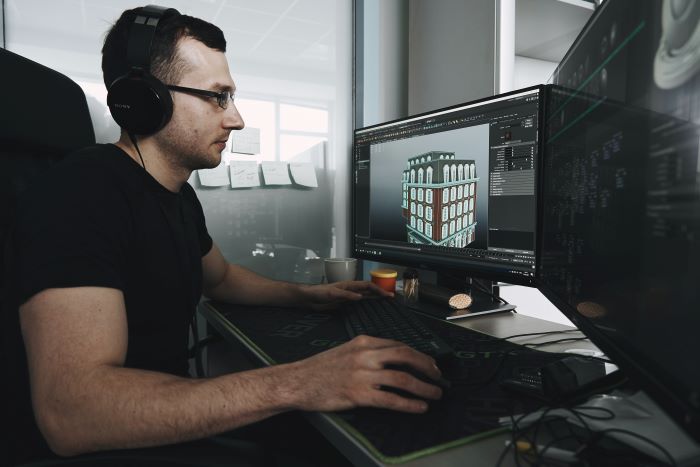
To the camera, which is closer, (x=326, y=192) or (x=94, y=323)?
(x=94, y=323)

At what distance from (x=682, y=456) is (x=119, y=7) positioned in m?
1.54

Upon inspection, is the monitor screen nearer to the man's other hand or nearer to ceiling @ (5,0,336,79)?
the man's other hand

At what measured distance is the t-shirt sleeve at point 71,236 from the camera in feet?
1.92

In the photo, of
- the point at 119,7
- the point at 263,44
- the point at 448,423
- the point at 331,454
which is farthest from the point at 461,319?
the point at 119,7

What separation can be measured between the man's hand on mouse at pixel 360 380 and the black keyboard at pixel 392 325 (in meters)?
0.10

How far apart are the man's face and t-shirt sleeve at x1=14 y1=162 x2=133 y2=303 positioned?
8.3 inches

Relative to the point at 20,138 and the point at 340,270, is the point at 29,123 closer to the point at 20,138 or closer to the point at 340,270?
the point at 20,138

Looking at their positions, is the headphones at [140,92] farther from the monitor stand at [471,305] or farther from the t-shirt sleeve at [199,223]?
the monitor stand at [471,305]

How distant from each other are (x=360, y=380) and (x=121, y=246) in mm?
456

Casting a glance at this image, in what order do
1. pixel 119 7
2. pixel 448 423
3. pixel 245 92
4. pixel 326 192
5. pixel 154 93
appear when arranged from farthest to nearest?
pixel 326 192 < pixel 245 92 < pixel 119 7 < pixel 154 93 < pixel 448 423

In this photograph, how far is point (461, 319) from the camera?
3.23ft

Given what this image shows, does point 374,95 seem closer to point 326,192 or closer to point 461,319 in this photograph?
point 326,192

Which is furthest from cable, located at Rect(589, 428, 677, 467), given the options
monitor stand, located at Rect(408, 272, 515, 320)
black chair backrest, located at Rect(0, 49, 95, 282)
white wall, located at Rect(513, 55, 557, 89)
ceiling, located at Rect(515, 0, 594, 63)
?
white wall, located at Rect(513, 55, 557, 89)

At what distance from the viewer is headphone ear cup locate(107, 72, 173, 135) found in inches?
32.0
